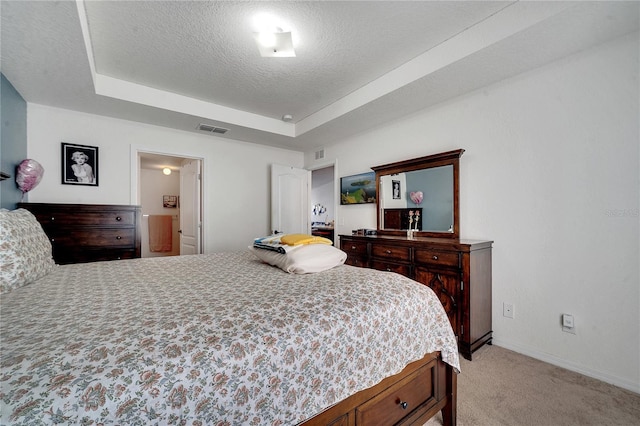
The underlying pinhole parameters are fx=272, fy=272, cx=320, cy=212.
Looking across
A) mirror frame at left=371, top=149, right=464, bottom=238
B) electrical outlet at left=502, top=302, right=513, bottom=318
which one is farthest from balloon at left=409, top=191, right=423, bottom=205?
electrical outlet at left=502, top=302, right=513, bottom=318

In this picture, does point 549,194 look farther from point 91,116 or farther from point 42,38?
point 91,116

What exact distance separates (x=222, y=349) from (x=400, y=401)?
0.95 metres

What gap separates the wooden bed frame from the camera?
1.07 m

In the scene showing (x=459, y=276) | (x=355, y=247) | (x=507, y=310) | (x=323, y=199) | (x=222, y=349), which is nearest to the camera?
(x=222, y=349)

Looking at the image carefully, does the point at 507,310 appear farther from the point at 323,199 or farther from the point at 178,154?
the point at 323,199

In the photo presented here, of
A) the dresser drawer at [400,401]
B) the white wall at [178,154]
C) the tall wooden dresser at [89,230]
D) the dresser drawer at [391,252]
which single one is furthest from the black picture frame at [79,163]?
the dresser drawer at [400,401]

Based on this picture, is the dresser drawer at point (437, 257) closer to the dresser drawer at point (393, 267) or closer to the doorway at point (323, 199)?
the dresser drawer at point (393, 267)

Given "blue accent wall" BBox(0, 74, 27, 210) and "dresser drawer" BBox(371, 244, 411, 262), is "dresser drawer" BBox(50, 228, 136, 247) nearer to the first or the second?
"blue accent wall" BBox(0, 74, 27, 210)

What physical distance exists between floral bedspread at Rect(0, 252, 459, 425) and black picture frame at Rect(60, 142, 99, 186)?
89.5 inches

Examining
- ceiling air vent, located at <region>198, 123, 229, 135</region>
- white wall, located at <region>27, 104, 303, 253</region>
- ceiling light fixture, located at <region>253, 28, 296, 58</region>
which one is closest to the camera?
ceiling light fixture, located at <region>253, 28, 296, 58</region>

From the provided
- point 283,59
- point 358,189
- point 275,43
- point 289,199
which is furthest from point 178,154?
point 358,189

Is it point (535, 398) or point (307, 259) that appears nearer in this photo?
point (307, 259)

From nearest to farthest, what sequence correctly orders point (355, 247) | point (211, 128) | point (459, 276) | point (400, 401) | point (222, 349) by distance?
point (222, 349)
point (400, 401)
point (459, 276)
point (355, 247)
point (211, 128)

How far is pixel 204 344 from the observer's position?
0.82 metres
